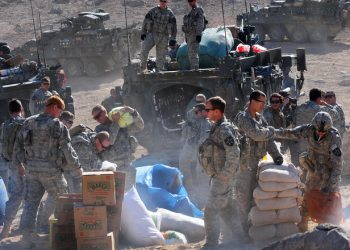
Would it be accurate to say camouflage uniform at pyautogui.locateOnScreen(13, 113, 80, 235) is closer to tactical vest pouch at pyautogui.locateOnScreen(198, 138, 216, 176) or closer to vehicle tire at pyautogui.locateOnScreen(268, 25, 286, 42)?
tactical vest pouch at pyautogui.locateOnScreen(198, 138, 216, 176)

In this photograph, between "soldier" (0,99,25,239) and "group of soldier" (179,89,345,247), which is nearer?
"group of soldier" (179,89,345,247)

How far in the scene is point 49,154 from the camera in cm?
981

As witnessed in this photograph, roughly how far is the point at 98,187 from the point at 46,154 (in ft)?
3.37

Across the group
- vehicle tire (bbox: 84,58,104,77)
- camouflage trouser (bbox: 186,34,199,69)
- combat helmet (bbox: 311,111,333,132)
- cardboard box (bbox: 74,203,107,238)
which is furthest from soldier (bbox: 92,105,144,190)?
vehicle tire (bbox: 84,58,104,77)

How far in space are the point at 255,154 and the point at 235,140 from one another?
26.1 inches

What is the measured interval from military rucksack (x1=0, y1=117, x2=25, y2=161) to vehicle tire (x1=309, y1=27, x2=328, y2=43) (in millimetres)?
20803

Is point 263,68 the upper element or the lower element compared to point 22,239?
upper

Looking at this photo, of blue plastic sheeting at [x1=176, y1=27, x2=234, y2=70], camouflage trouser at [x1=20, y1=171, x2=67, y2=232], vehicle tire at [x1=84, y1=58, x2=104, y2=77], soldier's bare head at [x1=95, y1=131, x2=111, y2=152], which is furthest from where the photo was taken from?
vehicle tire at [x1=84, y1=58, x2=104, y2=77]

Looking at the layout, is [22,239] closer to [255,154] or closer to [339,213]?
[255,154]

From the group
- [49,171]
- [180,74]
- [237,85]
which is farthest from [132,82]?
[49,171]

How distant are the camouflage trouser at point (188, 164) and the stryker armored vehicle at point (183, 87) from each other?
1.70 m

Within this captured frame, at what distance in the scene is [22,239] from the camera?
1005cm

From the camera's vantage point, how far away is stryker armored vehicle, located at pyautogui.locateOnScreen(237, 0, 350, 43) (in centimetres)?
2984

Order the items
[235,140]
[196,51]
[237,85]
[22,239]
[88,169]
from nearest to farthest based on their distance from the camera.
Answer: [235,140] < [22,239] < [88,169] < [237,85] < [196,51]
